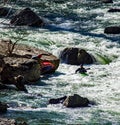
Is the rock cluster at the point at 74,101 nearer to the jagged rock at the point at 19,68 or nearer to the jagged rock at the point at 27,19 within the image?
the jagged rock at the point at 19,68

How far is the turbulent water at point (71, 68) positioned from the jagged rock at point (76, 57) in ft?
1.13

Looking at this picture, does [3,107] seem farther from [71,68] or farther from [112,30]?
[112,30]

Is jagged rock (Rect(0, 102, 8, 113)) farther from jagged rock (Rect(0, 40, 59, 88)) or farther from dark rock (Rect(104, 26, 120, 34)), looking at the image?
dark rock (Rect(104, 26, 120, 34))

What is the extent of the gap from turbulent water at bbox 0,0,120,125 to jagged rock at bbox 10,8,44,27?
461 millimetres

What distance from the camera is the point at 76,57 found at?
67.4ft

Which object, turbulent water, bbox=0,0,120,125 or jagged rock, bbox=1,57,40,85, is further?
jagged rock, bbox=1,57,40,85

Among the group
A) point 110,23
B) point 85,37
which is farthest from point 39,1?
point 85,37

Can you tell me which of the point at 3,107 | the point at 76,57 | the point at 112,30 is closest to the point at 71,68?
the point at 76,57

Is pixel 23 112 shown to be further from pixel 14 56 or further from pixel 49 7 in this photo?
pixel 49 7

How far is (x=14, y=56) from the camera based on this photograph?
1897 centimetres

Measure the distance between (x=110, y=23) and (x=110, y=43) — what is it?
4.14 metres

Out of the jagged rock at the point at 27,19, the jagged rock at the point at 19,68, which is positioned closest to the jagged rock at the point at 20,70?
the jagged rock at the point at 19,68

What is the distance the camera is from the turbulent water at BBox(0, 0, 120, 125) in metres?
13.8

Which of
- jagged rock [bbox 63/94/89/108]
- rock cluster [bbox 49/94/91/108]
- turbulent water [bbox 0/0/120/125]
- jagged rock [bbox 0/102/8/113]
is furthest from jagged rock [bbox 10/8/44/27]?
jagged rock [bbox 0/102/8/113]
